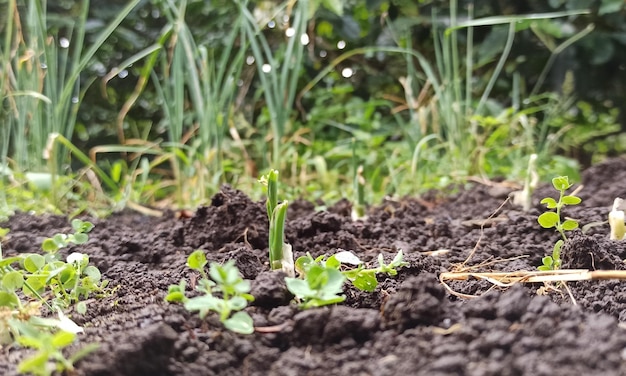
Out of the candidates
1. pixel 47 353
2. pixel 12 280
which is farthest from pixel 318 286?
pixel 12 280

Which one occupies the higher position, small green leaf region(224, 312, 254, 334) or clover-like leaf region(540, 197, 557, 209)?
clover-like leaf region(540, 197, 557, 209)

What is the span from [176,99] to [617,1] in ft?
6.23

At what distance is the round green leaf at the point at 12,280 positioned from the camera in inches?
25.7

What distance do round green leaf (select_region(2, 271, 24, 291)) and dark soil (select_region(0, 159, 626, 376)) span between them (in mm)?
86

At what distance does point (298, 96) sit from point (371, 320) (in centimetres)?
240

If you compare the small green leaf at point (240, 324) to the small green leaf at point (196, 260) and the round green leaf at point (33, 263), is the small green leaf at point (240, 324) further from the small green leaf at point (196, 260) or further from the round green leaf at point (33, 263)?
the round green leaf at point (33, 263)

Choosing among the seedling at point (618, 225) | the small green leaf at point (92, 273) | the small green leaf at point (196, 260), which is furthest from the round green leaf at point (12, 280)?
the seedling at point (618, 225)

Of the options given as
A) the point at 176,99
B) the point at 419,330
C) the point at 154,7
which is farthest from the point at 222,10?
the point at 419,330

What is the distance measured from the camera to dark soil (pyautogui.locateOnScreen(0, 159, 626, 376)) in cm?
50

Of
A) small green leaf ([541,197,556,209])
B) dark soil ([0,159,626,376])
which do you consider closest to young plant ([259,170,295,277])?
dark soil ([0,159,626,376])

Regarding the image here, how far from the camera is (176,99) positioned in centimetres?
164

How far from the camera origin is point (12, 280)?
658 millimetres

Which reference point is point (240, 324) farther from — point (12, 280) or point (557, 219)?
point (557, 219)

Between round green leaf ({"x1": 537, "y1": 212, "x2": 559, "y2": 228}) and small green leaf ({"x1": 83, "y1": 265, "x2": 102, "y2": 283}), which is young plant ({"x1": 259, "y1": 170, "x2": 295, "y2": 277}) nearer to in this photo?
small green leaf ({"x1": 83, "y1": 265, "x2": 102, "y2": 283})
